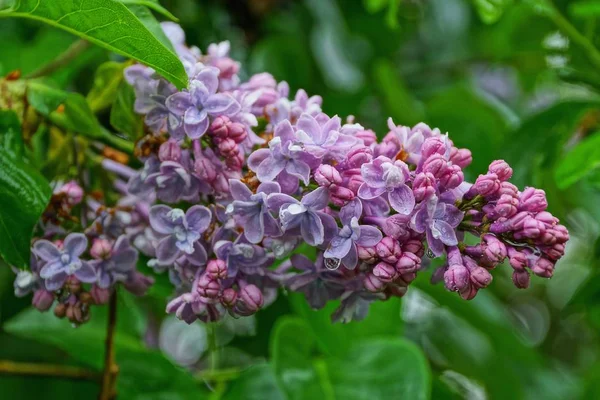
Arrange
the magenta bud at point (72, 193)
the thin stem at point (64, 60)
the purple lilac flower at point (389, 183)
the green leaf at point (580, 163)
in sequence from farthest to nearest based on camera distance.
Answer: the thin stem at point (64, 60), the green leaf at point (580, 163), the magenta bud at point (72, 193), the purple lilac flower at point (389, 183)

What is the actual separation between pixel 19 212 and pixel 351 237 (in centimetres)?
41

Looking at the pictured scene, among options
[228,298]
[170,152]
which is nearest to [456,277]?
[228,298]

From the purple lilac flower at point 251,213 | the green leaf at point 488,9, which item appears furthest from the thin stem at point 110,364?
the green leaf at point 488,9

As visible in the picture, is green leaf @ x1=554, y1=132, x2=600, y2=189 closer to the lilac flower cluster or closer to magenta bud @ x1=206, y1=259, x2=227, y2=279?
the lilac flower cluster

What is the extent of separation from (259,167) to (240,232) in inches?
3.7

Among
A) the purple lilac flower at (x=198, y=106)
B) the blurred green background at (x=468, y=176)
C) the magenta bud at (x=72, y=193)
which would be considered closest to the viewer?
the purple lilac flower at (x=198, y=106)

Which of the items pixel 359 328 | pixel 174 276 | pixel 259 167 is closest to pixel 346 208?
pixel 259 167

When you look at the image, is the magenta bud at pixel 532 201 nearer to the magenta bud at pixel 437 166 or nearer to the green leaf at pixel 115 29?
the magenta bud at pixel 437 166

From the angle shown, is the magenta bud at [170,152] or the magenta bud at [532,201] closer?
the magenta bud at [532,201]

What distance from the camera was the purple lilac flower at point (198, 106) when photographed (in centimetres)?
96

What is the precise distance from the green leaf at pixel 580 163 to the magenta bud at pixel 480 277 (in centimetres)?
39

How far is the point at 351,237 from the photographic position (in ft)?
2.90

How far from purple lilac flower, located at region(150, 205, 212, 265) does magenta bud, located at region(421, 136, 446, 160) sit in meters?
0.26

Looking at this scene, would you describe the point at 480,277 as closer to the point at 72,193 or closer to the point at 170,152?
the point at 170,152
